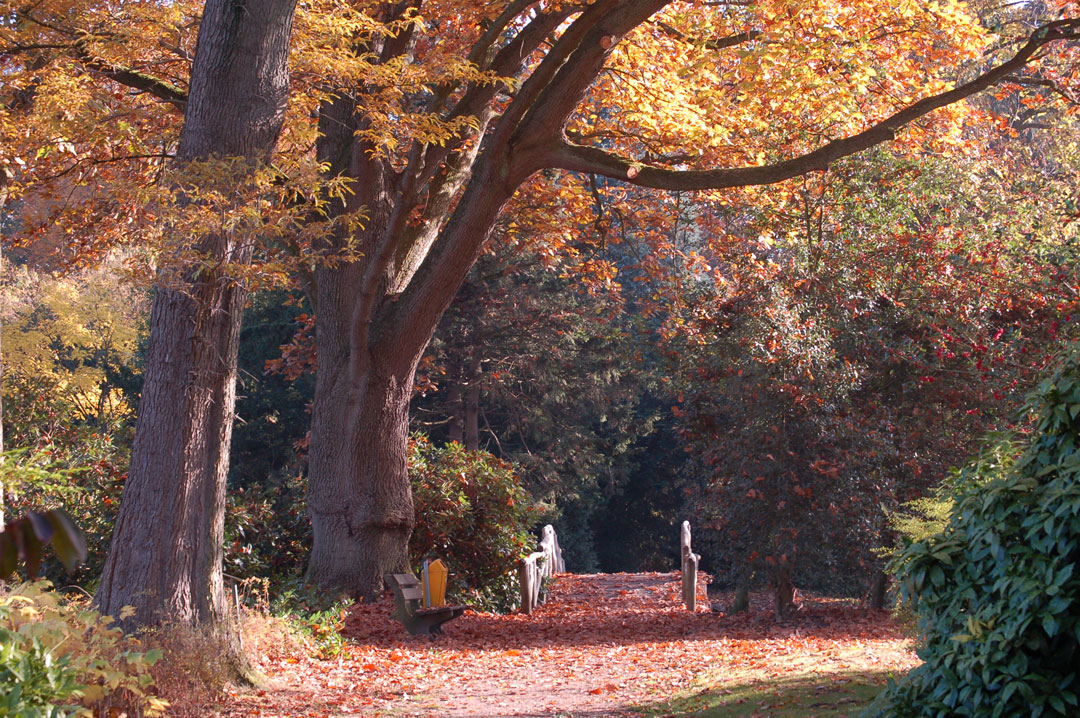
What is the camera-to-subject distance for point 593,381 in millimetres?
24609

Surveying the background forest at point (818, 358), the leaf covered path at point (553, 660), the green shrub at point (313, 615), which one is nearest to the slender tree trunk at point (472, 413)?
the background forest at point (818, 358)

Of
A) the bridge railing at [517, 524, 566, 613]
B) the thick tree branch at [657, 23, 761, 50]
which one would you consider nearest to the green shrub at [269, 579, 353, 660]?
the bridge railing at [517, 524, 566, 613]

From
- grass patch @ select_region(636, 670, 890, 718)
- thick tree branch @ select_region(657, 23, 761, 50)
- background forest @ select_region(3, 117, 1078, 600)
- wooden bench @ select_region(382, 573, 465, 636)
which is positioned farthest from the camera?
background forest @ select_region(3, 117, 1078, 600)

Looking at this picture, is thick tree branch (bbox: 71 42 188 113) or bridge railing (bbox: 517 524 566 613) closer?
thick tree branch (bbox: 71 42 188 113)

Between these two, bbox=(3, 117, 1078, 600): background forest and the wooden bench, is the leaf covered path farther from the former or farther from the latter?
bbox=(3, 117, 1078, 600): background forest

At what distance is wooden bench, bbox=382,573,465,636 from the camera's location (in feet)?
34.3

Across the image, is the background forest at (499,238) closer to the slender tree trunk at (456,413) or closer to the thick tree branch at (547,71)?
the thick tree branch at (547,71)

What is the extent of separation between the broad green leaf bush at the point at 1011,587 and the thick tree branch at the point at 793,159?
15.6 ft

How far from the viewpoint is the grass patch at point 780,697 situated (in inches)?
243

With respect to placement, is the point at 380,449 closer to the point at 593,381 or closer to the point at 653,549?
the point at 593,381

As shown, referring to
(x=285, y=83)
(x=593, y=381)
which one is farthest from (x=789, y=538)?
(x=593, y=381)

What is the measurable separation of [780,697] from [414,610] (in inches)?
199

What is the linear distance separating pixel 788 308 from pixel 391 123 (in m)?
5.88

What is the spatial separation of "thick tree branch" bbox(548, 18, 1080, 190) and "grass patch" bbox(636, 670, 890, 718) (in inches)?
186
